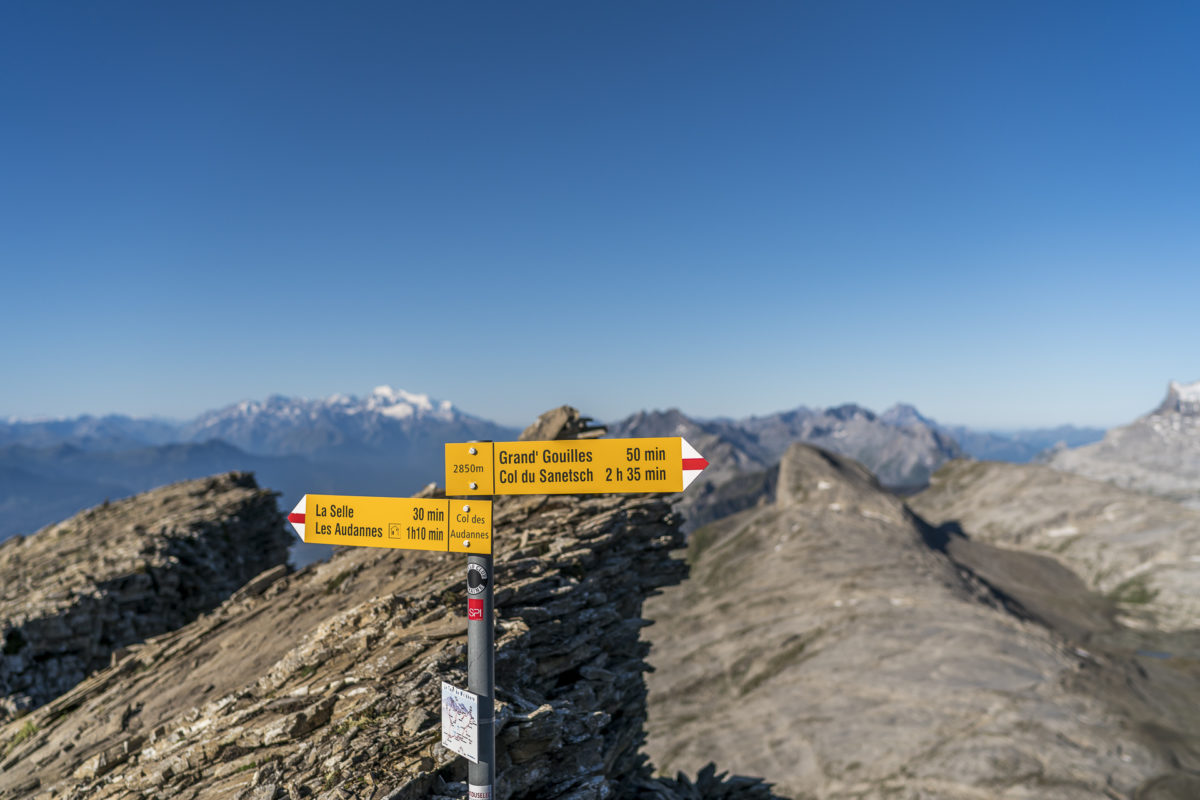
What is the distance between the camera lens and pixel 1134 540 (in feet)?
408

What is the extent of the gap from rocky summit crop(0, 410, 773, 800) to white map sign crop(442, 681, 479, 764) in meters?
3.08

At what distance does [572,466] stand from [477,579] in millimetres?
1858

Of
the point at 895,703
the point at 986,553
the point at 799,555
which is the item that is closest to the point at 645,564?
the point at 895,703

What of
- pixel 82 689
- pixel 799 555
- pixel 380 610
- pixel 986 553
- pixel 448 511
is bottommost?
pixel 986 553

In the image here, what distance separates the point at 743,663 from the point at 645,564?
6704 cm

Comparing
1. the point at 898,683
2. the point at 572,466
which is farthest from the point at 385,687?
the point at 898,683

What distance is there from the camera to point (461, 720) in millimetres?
6996

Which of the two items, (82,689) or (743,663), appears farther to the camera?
(743,663)

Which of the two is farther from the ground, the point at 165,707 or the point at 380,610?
the point at 380,610

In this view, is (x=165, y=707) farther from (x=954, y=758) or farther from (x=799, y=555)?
(x=799, y=555)

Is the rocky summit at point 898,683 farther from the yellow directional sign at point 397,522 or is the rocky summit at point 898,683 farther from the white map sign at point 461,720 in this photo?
the yellow directional sign at point 397,522

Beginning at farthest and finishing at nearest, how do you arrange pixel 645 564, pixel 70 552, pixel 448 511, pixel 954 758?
1. pixel 954 758
2. pixel 70 552
3. pixel 645 564
4. pixel 448 511

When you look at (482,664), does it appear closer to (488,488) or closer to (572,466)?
(488,488)

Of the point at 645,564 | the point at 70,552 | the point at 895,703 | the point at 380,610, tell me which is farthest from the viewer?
the point at 895,703
